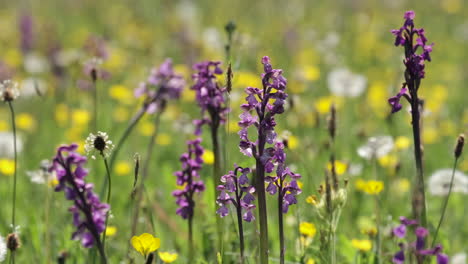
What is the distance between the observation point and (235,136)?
4094 mm

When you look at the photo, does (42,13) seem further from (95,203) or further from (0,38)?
(95,203)

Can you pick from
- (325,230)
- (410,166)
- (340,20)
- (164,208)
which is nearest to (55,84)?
(164,208)

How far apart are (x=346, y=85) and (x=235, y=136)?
1.91 meters

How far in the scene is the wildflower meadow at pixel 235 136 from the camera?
190cm

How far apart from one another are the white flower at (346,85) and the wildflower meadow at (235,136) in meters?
0.02

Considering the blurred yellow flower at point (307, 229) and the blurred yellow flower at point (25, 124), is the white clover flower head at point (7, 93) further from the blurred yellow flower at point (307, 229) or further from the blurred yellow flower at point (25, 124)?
the blurred yellow flower at point (25, 124)

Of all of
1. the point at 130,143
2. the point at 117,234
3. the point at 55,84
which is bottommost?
the point at 117,234

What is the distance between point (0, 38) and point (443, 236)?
25.0 ft

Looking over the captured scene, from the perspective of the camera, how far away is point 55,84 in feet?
20.3

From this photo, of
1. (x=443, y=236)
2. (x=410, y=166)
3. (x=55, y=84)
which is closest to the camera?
(x=443, y=236)

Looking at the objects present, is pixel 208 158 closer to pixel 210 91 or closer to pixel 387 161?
pixel 210 91

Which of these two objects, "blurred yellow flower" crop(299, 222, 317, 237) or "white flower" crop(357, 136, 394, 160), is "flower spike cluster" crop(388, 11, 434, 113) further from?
"white flower" crop(357, 136, 394, 160)

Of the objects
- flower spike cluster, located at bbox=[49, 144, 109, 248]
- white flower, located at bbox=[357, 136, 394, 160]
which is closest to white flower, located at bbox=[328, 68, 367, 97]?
white flower, located at bbox=[357, 136, 394, 160]

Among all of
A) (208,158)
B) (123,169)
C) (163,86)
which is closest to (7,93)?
(163,86)
